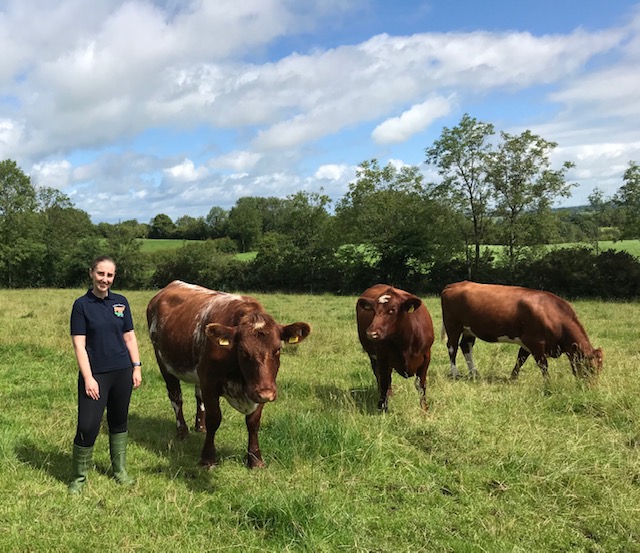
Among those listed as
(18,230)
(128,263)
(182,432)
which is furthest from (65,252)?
(182,432)

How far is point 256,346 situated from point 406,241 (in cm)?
3301

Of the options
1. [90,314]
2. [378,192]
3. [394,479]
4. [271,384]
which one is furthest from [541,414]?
[378,192]

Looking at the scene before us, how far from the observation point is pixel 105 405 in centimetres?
448

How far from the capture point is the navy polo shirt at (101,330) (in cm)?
435

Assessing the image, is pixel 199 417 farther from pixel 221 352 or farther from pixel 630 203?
pixel 630 203

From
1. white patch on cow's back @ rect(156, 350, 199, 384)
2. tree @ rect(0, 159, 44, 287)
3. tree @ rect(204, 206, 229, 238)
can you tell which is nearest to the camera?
white patch on cow's back @ rect(156, 350, 199, 384)

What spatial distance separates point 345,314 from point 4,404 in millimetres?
12917

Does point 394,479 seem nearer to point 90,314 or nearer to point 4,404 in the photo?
point 90,314

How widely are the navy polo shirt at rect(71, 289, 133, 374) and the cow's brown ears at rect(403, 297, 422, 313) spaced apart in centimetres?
364

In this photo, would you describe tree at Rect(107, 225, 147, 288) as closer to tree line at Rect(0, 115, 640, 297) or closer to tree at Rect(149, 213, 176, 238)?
tree line at Rect(0, 115, 640, 297)

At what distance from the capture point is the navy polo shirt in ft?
14.3

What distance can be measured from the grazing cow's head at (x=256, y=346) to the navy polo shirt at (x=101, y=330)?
86 centimetres

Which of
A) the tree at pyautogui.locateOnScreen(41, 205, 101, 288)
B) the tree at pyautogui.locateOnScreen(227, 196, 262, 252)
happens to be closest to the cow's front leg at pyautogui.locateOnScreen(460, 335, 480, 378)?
the tree at pyautogui.locateOnScreen(41, 205, 101, 288)

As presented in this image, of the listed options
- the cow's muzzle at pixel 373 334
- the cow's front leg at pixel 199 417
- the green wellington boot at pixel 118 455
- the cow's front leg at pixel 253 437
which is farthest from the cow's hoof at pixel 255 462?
the cow's muzzle at pixel 373 334
